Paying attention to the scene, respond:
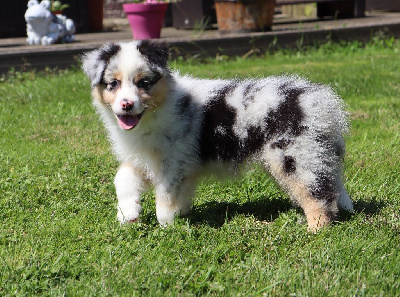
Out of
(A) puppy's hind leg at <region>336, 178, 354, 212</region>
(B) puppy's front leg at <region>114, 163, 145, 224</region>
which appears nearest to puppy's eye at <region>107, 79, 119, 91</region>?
(B) puppy's front leg at <region>114, 163, 145, 224</region>

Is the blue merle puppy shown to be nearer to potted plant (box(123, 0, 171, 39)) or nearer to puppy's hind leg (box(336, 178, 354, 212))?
puppy's hind leg (box(336, 178, 354, 212))

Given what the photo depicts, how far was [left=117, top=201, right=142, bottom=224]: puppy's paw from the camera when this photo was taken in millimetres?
4188

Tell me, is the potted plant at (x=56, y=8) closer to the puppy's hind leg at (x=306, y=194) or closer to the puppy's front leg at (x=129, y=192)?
the puppy's front leg at (x=129, y=192)

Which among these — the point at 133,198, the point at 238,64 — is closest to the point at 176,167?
the point at 133,198

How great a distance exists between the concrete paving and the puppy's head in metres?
5.42

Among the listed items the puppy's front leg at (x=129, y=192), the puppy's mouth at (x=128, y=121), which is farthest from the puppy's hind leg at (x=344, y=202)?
the puppy's mouth at (x=128, y=121)

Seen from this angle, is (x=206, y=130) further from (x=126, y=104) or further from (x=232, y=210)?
(x=232, y=210)

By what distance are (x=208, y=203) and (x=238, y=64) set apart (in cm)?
541

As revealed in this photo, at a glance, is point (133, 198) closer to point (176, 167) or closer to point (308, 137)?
point (176, 167)

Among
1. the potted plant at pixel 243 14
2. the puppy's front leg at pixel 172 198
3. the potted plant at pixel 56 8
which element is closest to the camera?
the puppy's front leg at pixel 172 198

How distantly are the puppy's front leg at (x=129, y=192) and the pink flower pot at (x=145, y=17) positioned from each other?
6.02 m

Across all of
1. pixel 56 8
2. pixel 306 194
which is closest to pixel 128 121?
pixel 306 194

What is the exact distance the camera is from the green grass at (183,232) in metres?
3.33

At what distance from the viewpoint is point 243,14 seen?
1076 centimetres
